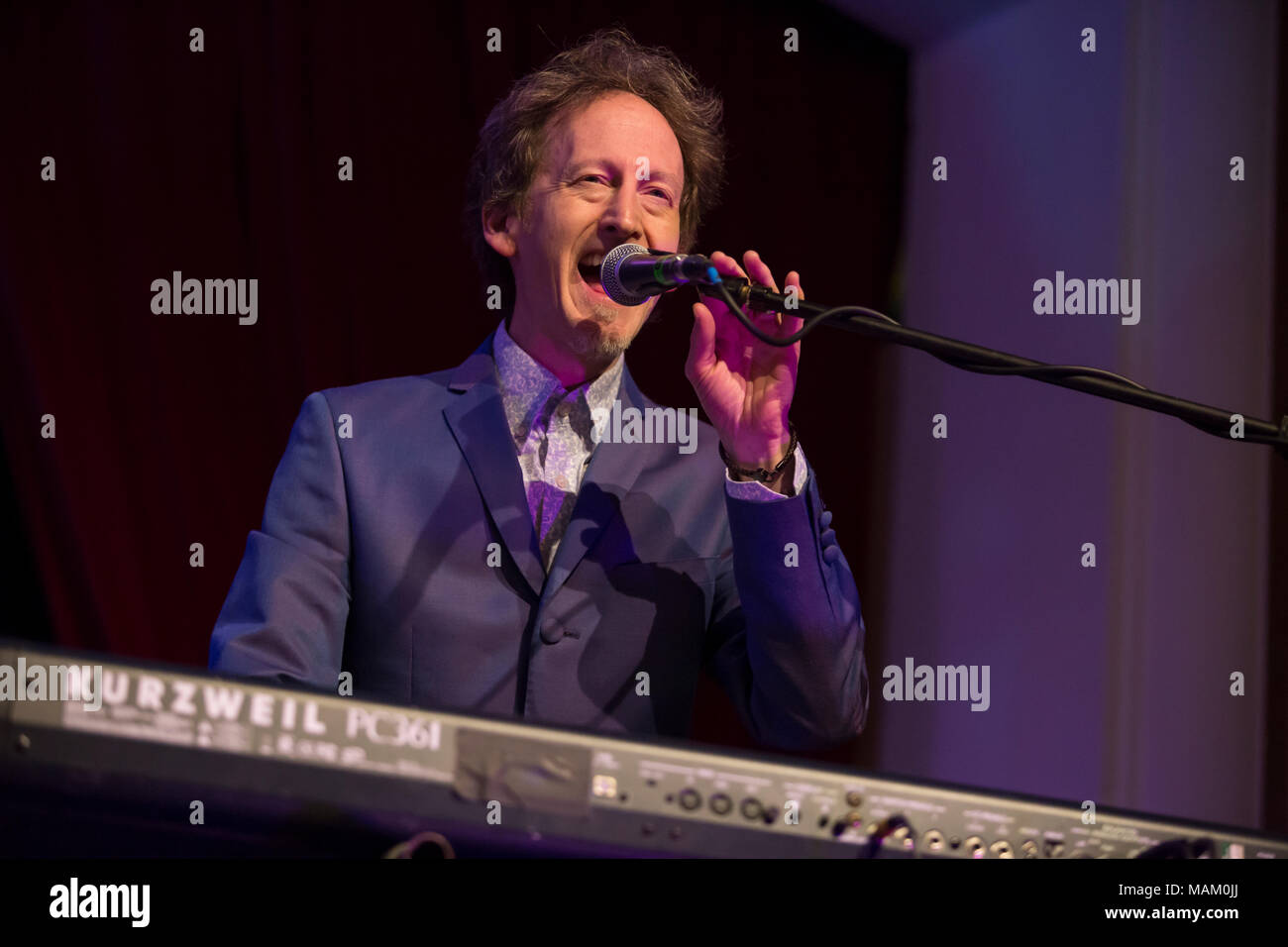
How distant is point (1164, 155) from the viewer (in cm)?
260

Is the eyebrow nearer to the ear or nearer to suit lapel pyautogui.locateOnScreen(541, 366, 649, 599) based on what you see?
the ear

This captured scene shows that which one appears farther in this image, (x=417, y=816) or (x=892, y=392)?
(x=892, y=392)

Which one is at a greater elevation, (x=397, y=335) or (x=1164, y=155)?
(x=1164, y=155)

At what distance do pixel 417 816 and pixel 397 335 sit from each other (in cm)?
189

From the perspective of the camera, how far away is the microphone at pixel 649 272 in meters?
1.06

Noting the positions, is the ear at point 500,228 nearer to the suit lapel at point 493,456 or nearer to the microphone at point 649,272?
the suit lapel at point 493,456

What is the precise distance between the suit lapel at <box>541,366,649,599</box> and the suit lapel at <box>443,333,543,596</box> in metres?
0.03

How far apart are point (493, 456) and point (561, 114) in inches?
23.3

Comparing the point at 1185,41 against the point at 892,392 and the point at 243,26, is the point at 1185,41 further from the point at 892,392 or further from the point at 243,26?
the point at 243,26

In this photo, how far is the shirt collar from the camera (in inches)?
64.2

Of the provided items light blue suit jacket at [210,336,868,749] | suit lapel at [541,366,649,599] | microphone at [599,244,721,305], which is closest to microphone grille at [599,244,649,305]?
microphone at [599,244,721,305]

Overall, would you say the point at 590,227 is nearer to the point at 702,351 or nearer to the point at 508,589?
the point at 702,351
